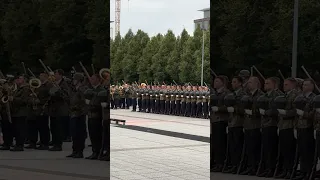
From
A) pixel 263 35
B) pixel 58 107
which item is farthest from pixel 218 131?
pixel 58 107

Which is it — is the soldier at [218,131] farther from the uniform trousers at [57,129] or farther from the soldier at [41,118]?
the soldier at [41,118]

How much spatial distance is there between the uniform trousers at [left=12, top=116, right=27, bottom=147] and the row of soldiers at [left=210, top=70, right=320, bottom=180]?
2546mm

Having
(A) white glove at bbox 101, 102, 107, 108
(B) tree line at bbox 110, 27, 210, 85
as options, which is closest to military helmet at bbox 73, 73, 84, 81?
(A) white glove at bbox 101, 102, 107, 108

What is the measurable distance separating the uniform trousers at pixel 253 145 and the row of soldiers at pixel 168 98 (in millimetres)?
13779

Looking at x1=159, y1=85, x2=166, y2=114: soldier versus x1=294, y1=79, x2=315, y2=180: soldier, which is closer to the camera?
x1=294, y1=79, x2=315, y2=180: soldier

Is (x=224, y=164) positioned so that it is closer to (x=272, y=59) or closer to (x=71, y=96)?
(x=272, y=59)

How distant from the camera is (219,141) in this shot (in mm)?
5820

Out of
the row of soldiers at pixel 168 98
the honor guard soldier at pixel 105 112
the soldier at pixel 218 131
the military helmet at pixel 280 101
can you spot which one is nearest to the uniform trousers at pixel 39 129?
the honor guard soldier at pixel 105 112

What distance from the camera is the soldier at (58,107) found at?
6.23 metres

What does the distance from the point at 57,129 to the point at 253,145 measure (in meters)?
2.46

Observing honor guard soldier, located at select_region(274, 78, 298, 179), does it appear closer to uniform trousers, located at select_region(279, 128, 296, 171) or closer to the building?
uniform trousers, located at select_region(279, 128, 296, 171)

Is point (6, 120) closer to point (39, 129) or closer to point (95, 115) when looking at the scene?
point (39, 129)

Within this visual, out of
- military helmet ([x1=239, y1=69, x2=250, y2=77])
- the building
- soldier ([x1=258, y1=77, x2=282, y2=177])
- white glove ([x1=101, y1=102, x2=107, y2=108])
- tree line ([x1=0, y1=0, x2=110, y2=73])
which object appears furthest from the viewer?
the building

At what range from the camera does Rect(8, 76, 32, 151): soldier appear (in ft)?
21.4
